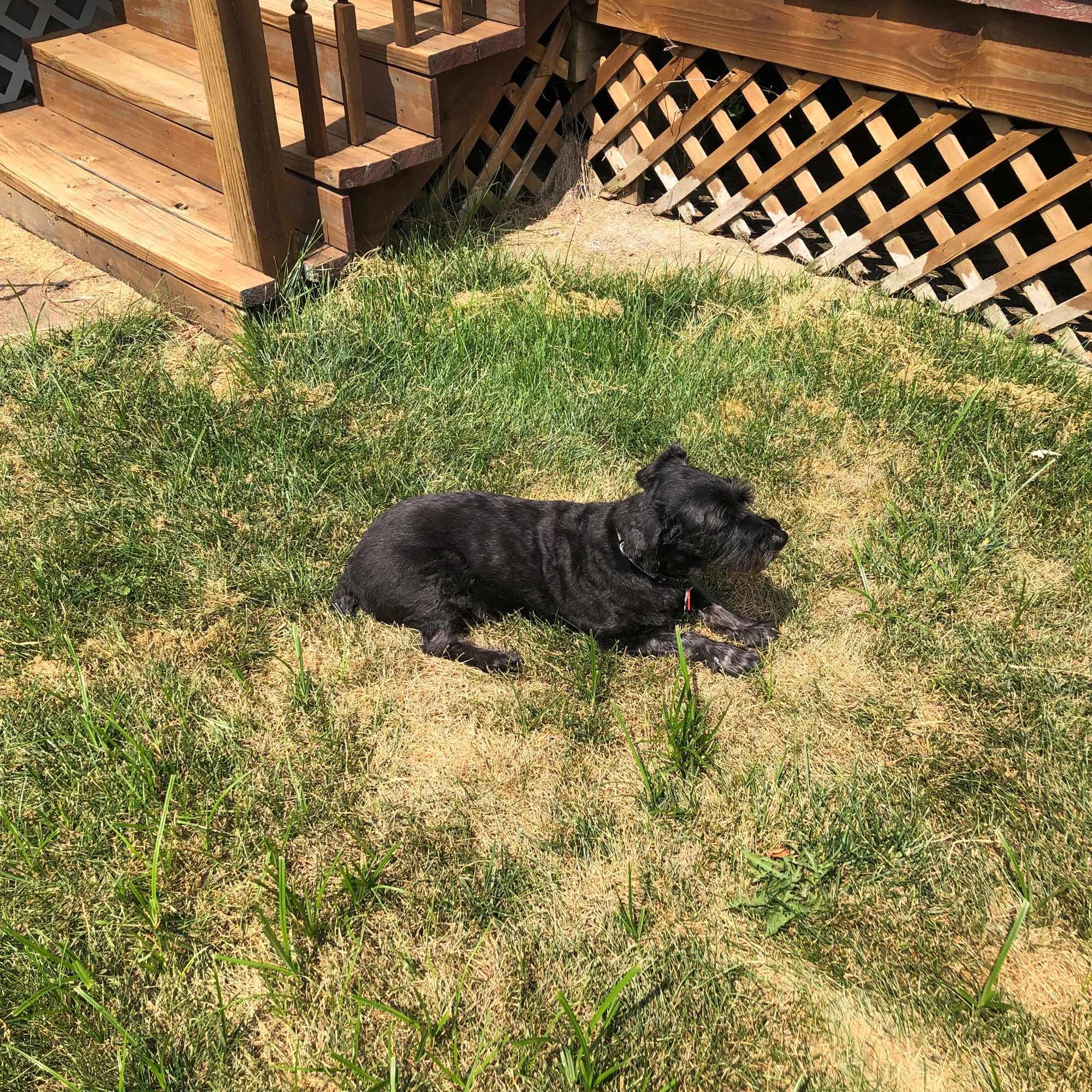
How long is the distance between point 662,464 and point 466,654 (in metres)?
0.98

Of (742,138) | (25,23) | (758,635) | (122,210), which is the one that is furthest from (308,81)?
(25,23)

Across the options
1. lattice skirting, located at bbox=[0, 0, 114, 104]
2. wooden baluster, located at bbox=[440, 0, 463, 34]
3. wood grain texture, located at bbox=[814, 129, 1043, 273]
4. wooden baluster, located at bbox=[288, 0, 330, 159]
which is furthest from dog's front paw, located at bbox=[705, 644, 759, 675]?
lattice skirting, located at bbox=[0, 0, 114, 104]

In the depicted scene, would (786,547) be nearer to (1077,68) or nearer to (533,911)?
(533,911)

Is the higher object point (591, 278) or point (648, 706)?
point (591, 278)

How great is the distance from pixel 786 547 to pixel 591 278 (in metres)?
2.14

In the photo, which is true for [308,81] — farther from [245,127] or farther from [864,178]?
[864,178]

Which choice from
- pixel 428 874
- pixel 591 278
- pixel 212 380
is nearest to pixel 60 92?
pixel 212 380

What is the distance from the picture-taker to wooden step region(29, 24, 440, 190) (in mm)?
4730

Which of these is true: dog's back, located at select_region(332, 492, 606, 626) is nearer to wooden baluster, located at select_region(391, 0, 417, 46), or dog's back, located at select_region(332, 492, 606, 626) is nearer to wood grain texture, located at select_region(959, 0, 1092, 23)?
wooden baluster, located at select_region(391, 0, 417, 46)

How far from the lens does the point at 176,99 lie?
5277mm

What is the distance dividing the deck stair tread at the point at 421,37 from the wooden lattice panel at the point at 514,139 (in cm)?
35

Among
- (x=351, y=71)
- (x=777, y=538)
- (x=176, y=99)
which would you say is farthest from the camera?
(x=176, y=99)

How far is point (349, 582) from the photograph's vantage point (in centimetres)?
344

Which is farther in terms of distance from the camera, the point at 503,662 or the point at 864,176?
the point at 864,176
